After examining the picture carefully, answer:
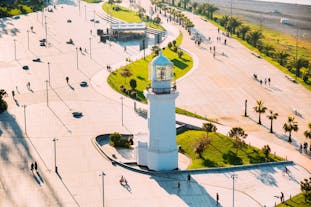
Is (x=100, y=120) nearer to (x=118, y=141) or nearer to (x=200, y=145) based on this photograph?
(x=118, y=141)

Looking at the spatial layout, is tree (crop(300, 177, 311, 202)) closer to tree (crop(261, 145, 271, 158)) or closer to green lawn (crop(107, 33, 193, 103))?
tree (crop(261, 145, 271, 158))

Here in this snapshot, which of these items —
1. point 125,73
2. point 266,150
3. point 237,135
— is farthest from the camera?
point 125,73

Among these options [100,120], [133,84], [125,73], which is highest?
[125,73]

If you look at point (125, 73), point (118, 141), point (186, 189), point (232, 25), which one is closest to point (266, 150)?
point (186, 189)

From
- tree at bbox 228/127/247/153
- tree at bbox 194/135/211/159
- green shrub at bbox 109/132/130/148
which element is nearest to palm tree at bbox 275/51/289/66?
tree at bbox 228/127/247/153

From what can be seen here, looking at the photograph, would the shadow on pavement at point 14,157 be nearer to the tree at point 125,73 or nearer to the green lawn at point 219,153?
the green lawn at point 219,153

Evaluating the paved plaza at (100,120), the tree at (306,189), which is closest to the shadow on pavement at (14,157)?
the paved plaza at (100,120)

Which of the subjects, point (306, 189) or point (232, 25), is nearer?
point (306, 189)

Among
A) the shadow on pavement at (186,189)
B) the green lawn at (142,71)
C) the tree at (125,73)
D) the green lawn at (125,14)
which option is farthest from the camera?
the green lawn at (125,14)
